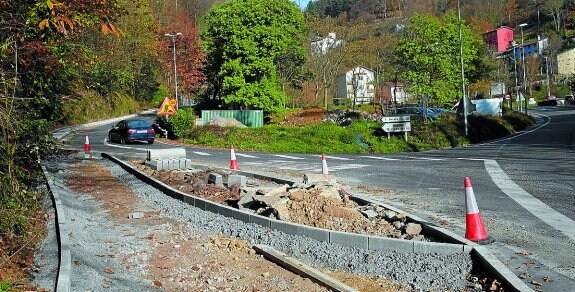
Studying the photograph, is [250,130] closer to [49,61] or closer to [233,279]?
[49,61]

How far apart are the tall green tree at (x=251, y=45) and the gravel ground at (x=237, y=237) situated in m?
33.5

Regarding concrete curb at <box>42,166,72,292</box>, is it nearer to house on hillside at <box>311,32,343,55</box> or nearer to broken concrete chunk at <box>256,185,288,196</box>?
broken concrete chunk at <box>256,185,288,196</box>

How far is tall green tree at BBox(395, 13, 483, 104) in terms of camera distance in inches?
1449

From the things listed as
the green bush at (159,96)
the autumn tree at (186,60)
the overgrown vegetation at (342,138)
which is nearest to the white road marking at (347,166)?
the overgrown vegetation at (342,138)

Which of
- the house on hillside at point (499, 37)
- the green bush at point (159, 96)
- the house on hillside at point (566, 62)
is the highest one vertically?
the house on hillside at point (499, 37)

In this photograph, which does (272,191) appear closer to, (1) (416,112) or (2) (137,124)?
(2) (137,124)

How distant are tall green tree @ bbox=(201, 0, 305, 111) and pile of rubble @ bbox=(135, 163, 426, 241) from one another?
3251 cm

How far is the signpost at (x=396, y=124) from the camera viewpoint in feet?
108

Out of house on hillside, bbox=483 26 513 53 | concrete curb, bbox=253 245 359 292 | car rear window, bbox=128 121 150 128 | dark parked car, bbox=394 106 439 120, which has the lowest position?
concrete curb, bbox=253 245 359 292

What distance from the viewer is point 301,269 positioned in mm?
6609

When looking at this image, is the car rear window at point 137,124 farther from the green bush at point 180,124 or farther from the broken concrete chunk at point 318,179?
the broken concrete chunk at point 318,179

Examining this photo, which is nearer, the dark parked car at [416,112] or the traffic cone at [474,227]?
the traffic cone at [474,227]

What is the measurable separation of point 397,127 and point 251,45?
16071 mm

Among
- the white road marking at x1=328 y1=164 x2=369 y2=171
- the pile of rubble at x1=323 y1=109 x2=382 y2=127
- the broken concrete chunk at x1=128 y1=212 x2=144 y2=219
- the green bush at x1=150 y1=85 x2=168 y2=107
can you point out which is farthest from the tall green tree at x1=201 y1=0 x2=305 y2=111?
the broken concrete chunk at x1=128 y1=212 x2=144 y2=219
